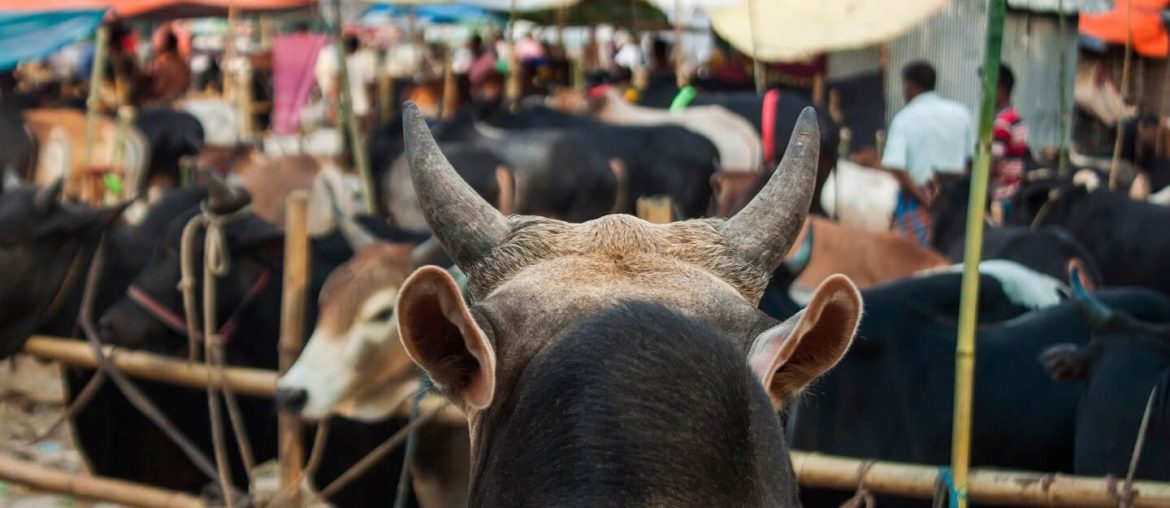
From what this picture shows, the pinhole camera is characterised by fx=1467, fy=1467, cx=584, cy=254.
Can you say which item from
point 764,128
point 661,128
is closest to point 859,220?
point 764,128

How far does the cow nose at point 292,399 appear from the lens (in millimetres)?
4418

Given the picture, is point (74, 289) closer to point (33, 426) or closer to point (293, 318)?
point (293, 318)

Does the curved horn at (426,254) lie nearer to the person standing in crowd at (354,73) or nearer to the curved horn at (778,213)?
the curved horn at (778,213)

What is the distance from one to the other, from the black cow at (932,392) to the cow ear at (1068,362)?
495 millimetres

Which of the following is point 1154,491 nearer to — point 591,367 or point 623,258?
point 623,258

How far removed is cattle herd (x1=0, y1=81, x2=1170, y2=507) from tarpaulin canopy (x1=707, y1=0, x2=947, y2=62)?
0.67 metres

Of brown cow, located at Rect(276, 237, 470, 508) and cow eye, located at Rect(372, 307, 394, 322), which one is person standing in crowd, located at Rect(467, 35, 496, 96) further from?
cow eye, located at Rect(372, 307, 394, 322)

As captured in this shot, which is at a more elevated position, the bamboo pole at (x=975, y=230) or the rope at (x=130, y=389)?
the bamboo pole at (x=975, y=230)

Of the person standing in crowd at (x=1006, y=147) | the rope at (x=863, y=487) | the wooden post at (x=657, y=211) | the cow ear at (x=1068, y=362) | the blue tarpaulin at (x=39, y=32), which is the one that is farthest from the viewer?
the blue tarpaulin at (x=39, y=32)

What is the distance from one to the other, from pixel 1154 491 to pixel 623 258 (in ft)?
6.00

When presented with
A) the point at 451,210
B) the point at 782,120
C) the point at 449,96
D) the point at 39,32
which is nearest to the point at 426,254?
the point at 451,210

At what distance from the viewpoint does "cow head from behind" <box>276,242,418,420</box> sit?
176 inches

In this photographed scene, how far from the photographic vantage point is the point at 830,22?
9.87 meters

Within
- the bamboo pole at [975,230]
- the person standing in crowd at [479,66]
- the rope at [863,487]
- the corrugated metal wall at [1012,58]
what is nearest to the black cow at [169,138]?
the person standing in crowd at [479,66]
